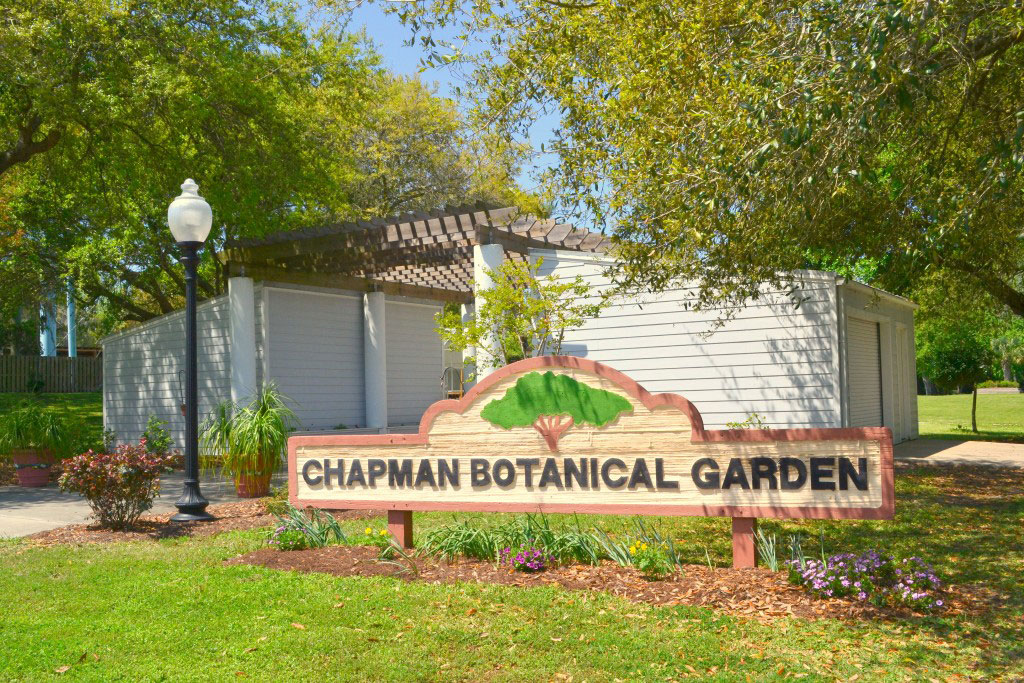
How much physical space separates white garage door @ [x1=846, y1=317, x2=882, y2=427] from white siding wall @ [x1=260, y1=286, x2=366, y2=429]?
973 cm

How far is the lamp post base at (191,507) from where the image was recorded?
9.14 m

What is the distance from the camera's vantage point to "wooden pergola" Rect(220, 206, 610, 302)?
12.8 m

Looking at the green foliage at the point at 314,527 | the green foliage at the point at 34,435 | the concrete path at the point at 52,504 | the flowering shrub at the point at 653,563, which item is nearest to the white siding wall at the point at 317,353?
the concrete path at the point at 52,504

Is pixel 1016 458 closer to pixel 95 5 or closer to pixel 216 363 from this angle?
pixel 216 363

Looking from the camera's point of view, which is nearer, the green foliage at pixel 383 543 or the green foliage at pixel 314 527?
the green foliage at pixel 383 543

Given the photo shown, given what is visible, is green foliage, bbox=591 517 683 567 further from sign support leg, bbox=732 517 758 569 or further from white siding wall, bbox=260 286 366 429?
white siding wall, bbox=260 286 366 429

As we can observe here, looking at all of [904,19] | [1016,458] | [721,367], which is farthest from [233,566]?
[1016,458]

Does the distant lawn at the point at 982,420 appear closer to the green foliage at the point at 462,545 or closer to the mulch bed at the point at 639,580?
the mulch bed at the point at 639,580

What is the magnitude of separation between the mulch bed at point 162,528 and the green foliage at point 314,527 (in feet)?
3.89

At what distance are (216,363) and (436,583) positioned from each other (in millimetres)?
11779

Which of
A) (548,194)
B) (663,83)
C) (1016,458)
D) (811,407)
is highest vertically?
(663,83)

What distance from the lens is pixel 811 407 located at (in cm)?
1228

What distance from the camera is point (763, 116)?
5.94m

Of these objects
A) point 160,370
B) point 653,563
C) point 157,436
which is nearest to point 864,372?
point 653,563
